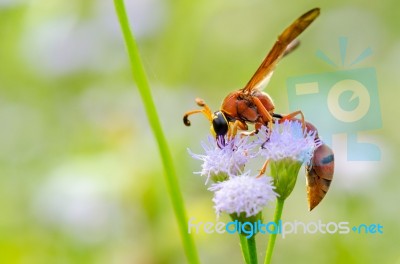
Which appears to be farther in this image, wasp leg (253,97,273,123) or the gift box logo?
the gift box logo

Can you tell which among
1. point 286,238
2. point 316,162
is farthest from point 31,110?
point 316,162

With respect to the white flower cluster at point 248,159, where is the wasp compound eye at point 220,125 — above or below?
above

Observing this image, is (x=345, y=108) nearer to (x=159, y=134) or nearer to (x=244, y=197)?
(x=244, y=197)

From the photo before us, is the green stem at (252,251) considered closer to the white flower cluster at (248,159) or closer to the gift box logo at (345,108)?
the white flower cluster at (248,159)
